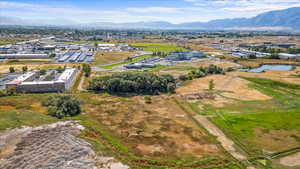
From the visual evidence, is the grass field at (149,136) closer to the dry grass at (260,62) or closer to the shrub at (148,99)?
the shrub at (148,99)

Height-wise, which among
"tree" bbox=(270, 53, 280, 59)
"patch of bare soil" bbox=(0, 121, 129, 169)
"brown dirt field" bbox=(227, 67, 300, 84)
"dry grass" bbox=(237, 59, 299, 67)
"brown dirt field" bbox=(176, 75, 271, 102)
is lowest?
"patch of bare soil" bbox=(0, 121, 129, 169)

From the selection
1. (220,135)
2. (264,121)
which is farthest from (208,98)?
(220,135)

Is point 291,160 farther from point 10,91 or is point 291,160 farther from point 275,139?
point 10,91

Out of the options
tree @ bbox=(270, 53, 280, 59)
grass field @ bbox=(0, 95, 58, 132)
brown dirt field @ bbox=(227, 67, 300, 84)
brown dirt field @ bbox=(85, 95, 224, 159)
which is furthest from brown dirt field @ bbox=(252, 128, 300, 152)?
tree @ bbox=(270, 53, 280, 59)

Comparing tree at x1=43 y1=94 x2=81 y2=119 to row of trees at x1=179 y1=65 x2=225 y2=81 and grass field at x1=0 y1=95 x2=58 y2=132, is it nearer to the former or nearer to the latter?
grass field at x1=0 y1=95 x2=58 y2=132

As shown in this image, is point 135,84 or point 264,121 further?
point 135,84

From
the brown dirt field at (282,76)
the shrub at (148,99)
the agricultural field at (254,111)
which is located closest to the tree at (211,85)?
the agricultural field at (254,111)
